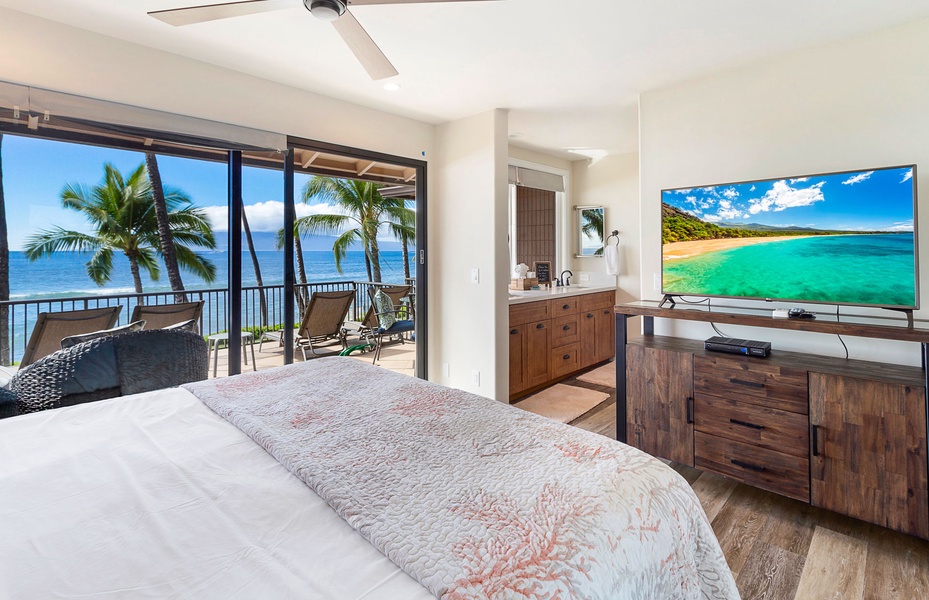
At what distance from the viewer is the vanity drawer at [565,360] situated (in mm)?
4418

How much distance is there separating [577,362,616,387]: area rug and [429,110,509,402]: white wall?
127 centimetres

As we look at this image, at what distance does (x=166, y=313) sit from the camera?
2.73 meters

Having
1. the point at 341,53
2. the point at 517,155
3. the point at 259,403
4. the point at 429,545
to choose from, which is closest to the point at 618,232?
the point at 517,155

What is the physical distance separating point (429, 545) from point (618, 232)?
4950 mm

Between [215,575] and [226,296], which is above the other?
[226,296]

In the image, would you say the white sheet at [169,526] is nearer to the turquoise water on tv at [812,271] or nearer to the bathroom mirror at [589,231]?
the turquoise water on tv at [812,271]

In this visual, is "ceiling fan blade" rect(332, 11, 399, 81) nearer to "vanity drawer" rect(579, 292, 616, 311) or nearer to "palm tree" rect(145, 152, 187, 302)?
"palm tree" rect(145, 152, 187, 302)

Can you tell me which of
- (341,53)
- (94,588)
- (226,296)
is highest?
(341,53)

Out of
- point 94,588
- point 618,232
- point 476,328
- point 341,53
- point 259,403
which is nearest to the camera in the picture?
point 94,588

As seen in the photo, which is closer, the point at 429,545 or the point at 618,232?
the point at 429,545

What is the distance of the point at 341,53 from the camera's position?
258 centimetres

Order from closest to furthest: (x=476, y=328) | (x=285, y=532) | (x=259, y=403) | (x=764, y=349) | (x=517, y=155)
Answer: (x=285, y=532), (x=259, y=403), (x=764, y=349), (x=476, y=328), (x=517, y=155)

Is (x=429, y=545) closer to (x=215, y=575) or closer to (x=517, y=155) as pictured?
(x=215, y=575)

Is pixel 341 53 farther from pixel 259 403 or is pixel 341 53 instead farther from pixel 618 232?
pixel 618 232
